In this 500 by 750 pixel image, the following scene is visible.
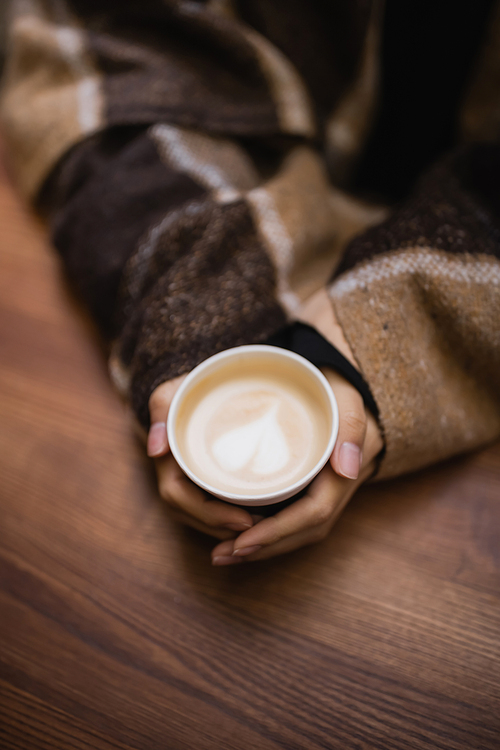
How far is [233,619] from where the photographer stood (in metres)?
0.46

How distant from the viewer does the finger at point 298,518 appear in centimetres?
40

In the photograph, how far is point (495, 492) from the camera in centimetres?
52

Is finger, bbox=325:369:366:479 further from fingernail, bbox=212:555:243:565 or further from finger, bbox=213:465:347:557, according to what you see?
fingernail, bbox=212:555:243:565

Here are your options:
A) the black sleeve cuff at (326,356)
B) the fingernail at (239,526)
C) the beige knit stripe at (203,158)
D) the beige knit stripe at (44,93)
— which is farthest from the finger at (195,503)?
the beige knit stripe at (44,93)

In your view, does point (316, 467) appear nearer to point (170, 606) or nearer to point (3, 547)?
point (170, 606)

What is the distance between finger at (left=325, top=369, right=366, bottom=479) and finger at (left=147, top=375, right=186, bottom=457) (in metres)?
0.16

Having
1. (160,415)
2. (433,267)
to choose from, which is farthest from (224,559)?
(433,267)

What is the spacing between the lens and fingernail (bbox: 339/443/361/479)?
396 millimetres

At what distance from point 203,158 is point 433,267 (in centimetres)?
34

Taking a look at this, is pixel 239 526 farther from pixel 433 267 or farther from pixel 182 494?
pixel 433 267

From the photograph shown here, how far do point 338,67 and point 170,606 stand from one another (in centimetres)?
77

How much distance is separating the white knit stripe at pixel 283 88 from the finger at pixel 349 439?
1.44 feet

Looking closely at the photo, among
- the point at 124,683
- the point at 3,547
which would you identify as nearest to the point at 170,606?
the point at 124,683

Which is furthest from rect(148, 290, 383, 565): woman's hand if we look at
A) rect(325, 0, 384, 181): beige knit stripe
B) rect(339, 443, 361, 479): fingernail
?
rect(325, 0, 384, 181): beige knit stripe
